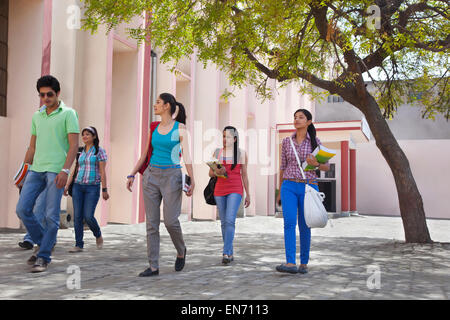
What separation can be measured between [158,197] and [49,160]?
1.24 metres

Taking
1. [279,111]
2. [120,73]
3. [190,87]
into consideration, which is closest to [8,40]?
[120,73]

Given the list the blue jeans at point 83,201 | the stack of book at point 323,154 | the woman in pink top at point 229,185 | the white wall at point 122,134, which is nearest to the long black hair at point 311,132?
the stack of book at point 323,154

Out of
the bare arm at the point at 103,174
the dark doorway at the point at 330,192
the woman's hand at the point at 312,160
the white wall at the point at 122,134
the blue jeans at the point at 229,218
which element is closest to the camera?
the woman's hand at the point at 312,160

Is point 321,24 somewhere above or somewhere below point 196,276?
above

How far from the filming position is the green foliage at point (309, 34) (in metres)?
7.78

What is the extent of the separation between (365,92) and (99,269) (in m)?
6.22

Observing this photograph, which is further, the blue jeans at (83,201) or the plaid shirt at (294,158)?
the blue jeans at (83,201)

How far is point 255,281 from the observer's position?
4754 millimetres

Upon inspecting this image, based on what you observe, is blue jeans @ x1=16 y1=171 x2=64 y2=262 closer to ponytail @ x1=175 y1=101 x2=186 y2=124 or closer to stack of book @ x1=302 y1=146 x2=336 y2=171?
ponytail @ x1=175 y1=101 x2=186 y2=124

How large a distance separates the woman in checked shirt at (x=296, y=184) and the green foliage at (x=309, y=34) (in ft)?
7.76

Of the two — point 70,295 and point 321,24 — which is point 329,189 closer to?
point 321,24

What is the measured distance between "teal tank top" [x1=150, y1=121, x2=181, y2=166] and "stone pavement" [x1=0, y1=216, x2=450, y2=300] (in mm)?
1189

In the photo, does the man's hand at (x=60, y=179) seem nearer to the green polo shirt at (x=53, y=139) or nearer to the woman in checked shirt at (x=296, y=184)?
the green polo shirt at (x=53, y=139)
